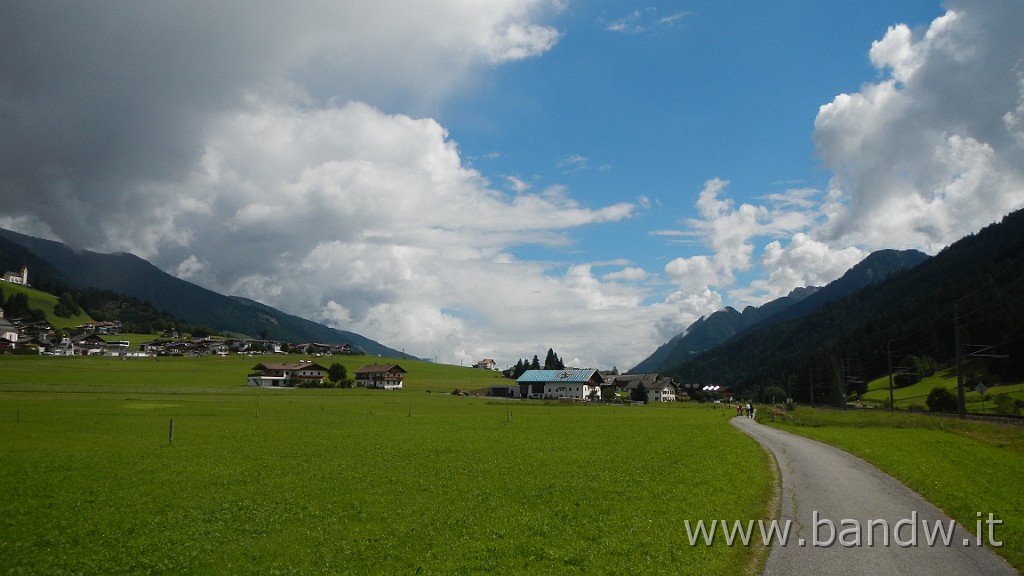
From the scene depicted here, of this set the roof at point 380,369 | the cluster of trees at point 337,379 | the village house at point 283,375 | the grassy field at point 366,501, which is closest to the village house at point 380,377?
the roof at point 380,369

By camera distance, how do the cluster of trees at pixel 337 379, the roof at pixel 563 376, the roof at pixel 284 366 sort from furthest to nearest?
the roof at pixel 563 376, the roof at pixel 284 366, the cluster of trees at pixel 337 379

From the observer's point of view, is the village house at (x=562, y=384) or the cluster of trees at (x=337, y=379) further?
the village house at (x=562, y=384)

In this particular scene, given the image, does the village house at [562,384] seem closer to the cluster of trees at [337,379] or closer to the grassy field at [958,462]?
the cluster of trees at [337,379]

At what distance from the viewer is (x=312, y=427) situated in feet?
168

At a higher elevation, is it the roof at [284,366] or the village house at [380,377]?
the roof at [284,366]

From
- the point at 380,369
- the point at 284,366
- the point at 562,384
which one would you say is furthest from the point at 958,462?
the point at 284,366

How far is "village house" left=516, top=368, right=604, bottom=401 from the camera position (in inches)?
6959

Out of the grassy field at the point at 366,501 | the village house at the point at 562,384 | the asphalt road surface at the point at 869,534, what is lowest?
the village house at the point at 562,384

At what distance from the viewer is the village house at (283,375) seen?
163 m

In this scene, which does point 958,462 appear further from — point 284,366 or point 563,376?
point 284,366

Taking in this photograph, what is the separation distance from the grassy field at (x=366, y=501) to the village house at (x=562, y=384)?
133m

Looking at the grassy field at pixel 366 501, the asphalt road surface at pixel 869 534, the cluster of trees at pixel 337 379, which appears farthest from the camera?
the cluster of trees at pixel 337 379

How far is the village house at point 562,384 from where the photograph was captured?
17675 cm

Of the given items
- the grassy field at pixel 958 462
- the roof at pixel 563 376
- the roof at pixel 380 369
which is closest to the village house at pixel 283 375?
the roof at pixel 380 369
